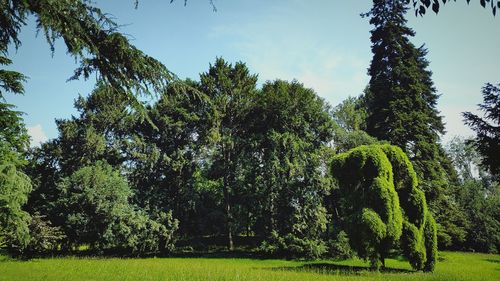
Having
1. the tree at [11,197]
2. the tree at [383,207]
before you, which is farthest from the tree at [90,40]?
the tree at [383,207]

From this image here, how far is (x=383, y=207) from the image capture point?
2008cm

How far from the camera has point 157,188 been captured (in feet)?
116

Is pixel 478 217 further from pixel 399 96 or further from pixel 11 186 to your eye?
pixel 11 186

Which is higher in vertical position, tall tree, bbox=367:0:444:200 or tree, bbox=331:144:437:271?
tall tree, bbox=367:0:444:200

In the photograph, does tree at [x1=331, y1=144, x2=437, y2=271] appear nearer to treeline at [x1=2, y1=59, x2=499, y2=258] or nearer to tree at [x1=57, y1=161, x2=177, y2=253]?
treeline at [x1=2, y1=59, x2=499, y2=258]

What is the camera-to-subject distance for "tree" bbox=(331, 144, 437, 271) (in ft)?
65.0

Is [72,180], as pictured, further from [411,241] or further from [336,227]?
[411,241]

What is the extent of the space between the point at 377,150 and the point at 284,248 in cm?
1386

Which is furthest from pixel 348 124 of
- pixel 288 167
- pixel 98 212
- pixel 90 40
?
pixel 90 40

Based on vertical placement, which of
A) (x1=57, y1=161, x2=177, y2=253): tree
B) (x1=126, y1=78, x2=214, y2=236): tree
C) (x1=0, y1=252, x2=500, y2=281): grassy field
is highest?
(x1=126, y1=78, x2=214, y2=236): tree

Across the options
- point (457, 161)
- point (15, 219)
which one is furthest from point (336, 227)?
point (457, 161)

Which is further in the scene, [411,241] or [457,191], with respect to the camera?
[457,191]

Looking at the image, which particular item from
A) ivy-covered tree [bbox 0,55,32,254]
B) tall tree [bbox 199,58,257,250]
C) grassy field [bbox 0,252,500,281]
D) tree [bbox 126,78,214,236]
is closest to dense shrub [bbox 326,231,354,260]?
grassy field [bbox 0,252,500,281]

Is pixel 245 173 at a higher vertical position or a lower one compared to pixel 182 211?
higher
